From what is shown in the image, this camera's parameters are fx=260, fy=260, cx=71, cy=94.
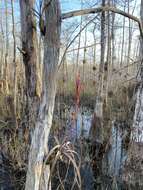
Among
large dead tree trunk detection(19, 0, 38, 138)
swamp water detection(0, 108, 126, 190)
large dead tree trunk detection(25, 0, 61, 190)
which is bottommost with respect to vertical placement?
swamp water detection(0, 108, 126, 190)

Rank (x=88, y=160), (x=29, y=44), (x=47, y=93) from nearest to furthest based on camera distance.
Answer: (x=47, y=93), (x=29, y=44), (x=88, y=160)

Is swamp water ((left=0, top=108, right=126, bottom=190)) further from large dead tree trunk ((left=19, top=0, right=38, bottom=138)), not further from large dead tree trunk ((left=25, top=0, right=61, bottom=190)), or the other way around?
large dead tree trunk ((left=25, top=0, right=61, bottom=190))

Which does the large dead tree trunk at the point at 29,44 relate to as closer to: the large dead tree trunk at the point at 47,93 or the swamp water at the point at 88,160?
the swamp water at the point at 88,160

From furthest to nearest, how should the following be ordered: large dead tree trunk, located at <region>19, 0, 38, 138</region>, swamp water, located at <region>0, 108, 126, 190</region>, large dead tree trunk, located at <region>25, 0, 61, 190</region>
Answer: swamp water, located at <region>0, 108, 126, 190</region> → large dead tree trunk, located at <region>19, 0, 38, 138</region> → large dead tree trunk, located at <region>25, 0, 61, 190</region>

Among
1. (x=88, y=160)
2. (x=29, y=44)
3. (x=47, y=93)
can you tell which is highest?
(x=29, y=44)

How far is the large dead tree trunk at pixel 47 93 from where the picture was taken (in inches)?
62.1

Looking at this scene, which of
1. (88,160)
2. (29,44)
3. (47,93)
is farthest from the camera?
(88,160)

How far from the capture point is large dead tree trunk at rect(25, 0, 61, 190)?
1578 millimetres

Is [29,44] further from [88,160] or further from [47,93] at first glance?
[88,160]

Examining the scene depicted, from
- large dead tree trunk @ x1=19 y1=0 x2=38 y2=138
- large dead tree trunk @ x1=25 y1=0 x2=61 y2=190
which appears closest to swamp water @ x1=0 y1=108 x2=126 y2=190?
large dead tree trunk @ x1=19 y1=0 x2=38 y2=138

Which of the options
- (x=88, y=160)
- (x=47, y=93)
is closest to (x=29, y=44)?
(x=47, y=93)

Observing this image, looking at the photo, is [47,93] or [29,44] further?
[29,44]

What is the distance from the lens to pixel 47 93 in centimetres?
165

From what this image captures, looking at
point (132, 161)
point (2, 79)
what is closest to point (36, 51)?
point (132, 161)
